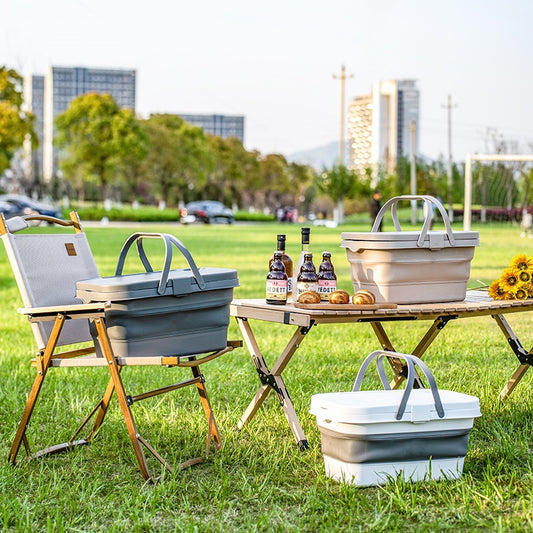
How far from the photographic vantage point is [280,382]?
397 centimetres

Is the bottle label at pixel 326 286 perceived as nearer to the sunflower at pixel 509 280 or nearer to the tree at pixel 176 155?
the sunflower at pixel 509 280

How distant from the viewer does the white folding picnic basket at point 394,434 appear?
11.0 ft

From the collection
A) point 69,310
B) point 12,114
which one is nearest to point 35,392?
point 69,310

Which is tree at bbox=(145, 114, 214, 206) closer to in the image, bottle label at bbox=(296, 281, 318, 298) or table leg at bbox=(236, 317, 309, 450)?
table leg at bbox=(236, 317, 309, 450)

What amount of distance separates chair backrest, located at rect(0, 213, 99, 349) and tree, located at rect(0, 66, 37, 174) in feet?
97.8

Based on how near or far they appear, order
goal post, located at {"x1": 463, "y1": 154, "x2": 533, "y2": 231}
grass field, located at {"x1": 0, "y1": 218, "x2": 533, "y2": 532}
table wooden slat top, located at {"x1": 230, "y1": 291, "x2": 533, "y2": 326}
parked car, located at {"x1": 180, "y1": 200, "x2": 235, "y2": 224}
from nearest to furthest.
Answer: grass field, located at {"x1": 0, "y1": 218, "x2": 533, "y2": 532}
table wooden slat top, located at {"x1": 230, "y1": 291, "x2": 533, "y2": 326}
goal post, located at {"x1": 463, "y1": 154, "x2": 533, "y2": 231}
parked car, located at {"x1": 180, "y1": 200, "x2": 235, "y2": 224}

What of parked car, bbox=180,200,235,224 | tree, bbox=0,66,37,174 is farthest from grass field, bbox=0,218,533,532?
Answer: parked car, bbox=180,200,235,224


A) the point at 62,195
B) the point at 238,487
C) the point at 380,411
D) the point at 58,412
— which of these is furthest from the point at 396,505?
the point at 62,195

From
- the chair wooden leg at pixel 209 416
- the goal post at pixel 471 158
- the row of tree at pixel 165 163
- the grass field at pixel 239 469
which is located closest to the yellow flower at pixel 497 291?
the grass field at pixel 239 469

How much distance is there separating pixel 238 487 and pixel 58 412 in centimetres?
158

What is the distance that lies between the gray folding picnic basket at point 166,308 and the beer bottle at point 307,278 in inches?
13.4

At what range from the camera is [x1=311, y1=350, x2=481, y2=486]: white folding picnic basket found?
3340mm

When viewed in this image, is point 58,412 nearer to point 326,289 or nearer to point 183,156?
point 326,289

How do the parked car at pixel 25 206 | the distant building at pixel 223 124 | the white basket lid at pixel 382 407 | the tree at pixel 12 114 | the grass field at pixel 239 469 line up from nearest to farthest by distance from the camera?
the grass field at pixel 239 469
the white basket lid at pixel 382 407
the tree at pixel 12 114
the parked car at pixel 25 206
the distant building at pixel 223 124
